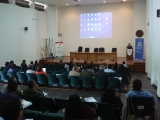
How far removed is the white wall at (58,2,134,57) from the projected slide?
375mm

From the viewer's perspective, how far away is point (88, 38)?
18875 millimetres

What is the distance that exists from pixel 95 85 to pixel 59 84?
162 cm

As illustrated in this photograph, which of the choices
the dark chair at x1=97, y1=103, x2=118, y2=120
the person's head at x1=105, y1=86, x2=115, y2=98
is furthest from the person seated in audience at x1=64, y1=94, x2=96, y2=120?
the person's head at x1=105, y1=86, x2=115, y2=98

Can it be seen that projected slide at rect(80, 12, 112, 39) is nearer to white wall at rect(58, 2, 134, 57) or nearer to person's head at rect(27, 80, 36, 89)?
white wall at rect(58, 2, 134, 57)

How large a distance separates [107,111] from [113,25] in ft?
48.4

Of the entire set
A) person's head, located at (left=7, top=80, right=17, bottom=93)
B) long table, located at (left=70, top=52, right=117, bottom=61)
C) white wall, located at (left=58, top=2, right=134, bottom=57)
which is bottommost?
person's head, located at (left=7, top=80, right=17, bottom=93)

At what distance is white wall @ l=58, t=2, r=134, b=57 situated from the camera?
1766cm

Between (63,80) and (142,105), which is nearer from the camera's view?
(142,105)

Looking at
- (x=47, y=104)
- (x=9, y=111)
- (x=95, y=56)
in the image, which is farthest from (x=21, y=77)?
(x=95, y=56)

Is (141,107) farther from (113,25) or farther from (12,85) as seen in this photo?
(113,25)

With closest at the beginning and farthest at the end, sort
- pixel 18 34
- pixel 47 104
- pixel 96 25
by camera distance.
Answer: pixel 47 104, pixel 18 34, pixel 96 25

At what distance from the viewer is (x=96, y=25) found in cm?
1838

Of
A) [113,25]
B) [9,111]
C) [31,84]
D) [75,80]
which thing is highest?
[113,25]

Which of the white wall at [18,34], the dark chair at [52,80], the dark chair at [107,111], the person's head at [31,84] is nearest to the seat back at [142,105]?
the dark chair at [107,111]
